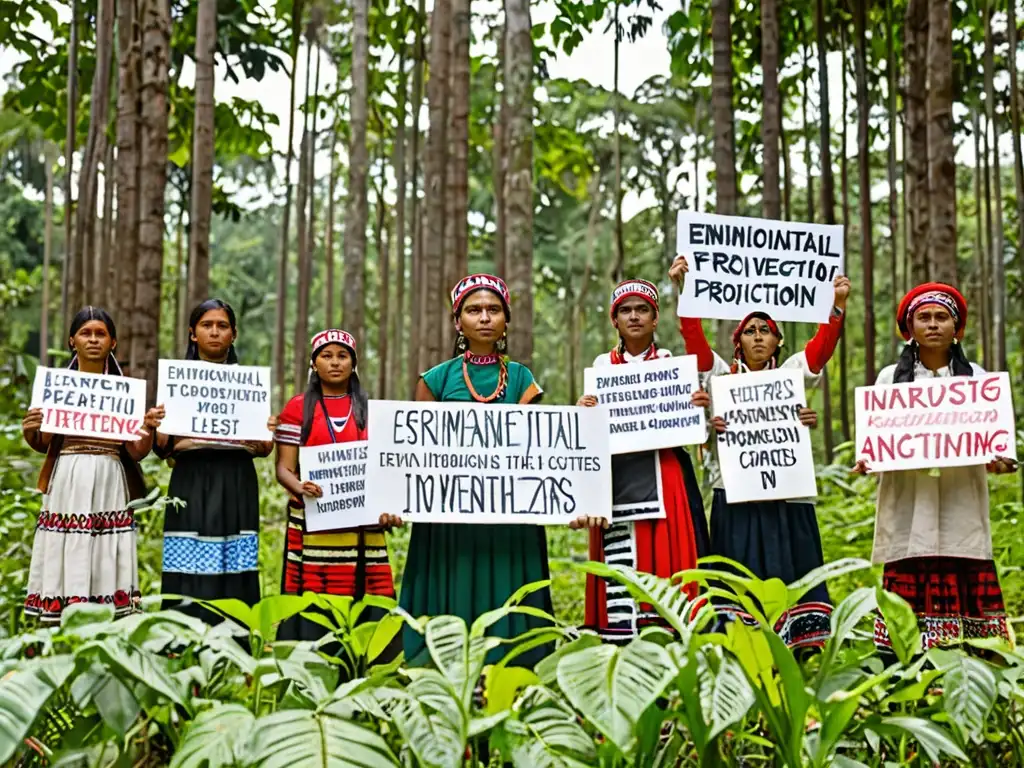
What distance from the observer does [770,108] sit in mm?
8484

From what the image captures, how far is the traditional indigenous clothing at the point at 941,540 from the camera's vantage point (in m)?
4.25

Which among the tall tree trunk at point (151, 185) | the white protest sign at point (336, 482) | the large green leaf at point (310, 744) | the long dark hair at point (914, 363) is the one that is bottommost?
the large green leaf at point (310, 744)

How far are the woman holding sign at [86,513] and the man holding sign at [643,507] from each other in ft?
6.28

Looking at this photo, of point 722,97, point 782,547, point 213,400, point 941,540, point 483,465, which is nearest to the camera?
point 483,465

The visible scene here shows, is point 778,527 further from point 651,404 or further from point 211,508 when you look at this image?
point 211,508

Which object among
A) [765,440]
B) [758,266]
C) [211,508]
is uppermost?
[758,266]

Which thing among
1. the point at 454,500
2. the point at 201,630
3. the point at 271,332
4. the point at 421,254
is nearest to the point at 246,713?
the point at 201,630

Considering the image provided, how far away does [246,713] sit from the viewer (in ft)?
7.69

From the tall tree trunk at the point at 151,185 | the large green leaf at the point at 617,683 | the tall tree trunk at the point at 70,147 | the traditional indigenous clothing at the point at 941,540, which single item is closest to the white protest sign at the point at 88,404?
the tall tree trunk at the point at 151,185

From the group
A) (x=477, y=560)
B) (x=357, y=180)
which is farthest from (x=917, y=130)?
(x=357, y=180)

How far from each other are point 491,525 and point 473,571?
7.5 inches

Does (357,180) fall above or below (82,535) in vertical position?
above

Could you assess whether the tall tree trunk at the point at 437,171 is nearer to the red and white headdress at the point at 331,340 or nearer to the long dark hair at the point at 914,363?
the red and white headdress at the point at 331,340

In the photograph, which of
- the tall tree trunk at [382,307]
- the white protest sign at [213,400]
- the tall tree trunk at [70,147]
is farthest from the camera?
the tall tree trunk at [382,307]
